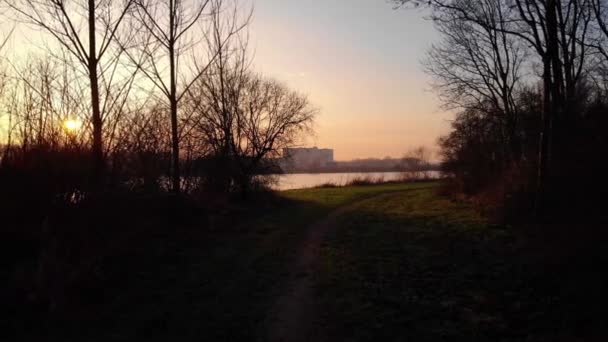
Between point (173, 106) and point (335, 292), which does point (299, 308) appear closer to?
point (335, 292)

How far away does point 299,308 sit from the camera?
20.8 ft

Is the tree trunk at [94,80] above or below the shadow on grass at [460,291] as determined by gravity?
above

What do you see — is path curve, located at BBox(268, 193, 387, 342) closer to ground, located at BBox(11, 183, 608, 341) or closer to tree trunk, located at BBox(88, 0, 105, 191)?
ground, located at BBox(11, 183, 608, 341)

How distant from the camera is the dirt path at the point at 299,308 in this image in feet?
17.6

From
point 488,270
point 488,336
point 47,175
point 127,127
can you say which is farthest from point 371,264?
point 127,127

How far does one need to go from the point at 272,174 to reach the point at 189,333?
18866mm

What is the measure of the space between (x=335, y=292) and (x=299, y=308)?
97 cm

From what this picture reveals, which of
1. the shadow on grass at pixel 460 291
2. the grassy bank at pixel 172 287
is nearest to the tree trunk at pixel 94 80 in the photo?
the grassy bank at pixel 172 287

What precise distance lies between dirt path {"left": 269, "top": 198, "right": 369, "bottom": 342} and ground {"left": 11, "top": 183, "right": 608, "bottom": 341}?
24 millimetres

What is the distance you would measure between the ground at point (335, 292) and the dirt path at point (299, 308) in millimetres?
24

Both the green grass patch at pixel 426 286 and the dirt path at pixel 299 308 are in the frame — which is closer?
the dirt path at pixel 299 308

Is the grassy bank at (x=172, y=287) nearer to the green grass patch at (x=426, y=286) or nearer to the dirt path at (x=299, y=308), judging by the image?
the dirt path at (x=299, y=308)

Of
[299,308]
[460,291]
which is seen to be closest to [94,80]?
[299,308]

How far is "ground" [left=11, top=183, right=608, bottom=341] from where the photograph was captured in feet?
17.7
